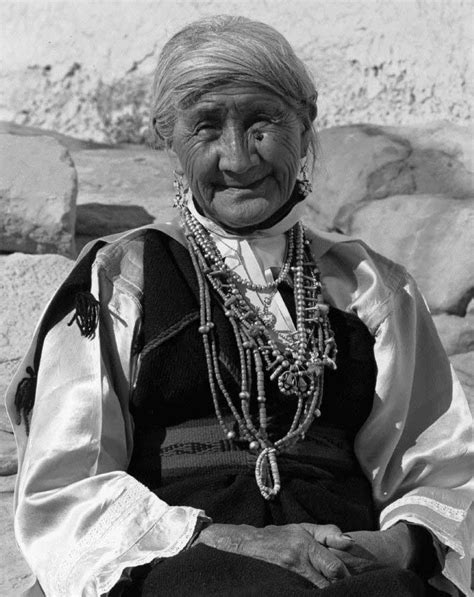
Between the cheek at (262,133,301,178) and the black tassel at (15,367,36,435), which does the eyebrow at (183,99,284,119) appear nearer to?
the cheek at (262,133,301,178)

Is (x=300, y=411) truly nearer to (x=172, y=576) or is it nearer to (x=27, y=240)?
(x=172, y=576)

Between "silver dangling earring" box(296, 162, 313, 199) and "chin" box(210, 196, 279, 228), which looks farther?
"silver dangling earring" box(296, 162, 313, 199)

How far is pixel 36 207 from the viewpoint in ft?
17.9

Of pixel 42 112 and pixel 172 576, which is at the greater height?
pixel 172 576

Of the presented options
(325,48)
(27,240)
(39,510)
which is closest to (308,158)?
(39,510)

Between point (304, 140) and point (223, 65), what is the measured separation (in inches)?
14.4

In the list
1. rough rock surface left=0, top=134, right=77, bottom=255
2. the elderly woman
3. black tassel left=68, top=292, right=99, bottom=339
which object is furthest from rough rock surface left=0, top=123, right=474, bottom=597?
black tassel left=68, top=292, right=99, bottom=339

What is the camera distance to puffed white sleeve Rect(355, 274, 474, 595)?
3.03m

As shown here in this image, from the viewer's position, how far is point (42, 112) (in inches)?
287

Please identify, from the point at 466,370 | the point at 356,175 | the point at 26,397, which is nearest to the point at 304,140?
the point at 26,397

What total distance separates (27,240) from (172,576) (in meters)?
3.10

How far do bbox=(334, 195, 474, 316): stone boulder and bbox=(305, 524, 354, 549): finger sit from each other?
3.03m

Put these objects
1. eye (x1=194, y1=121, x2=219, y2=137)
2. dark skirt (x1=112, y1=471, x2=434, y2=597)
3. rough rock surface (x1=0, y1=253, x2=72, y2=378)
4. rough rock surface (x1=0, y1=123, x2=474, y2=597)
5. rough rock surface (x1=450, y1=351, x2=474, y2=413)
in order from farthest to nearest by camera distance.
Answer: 1. rough rock surface (x1=0, y1=123, x2=474, y2=597)
2. rough rock surface (x1=0, y1=253, x2=72, y2=378)
3. rough rock surface (x1=450, y1=351, x2=474, y2=413)
4. eye (x1=194, y1=121, x2=219, y2=137)
5. dark skirt (x1=112, y1=471, x2=434, y2=597)

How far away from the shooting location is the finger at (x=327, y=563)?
8.52 ft
